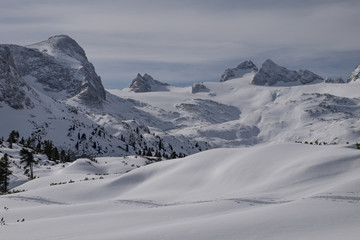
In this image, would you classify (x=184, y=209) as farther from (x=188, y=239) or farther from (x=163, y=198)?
(x=163, y=198)

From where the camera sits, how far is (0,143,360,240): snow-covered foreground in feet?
27.1

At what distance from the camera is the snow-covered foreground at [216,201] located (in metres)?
8.27

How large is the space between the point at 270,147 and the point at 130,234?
13.0m

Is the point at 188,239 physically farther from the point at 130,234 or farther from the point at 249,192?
the point at 249,192

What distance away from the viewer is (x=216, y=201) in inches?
484

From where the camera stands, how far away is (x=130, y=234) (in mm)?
8180

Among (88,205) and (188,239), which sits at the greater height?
(188,239)

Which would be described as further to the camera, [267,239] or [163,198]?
[163,198]

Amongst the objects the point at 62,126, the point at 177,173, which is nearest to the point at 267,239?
the point at 177,173

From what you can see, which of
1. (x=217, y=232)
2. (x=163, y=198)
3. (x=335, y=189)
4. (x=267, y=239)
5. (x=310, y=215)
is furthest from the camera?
(x=163, y=198)

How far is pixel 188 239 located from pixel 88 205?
29.3 ft

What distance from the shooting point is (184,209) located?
11680 millimetres

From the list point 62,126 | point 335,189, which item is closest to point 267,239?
point 335,189

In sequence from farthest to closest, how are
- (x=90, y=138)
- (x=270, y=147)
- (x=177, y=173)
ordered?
(x=90, y=138)
(x=177, y=173)
(x=270, y=147)
